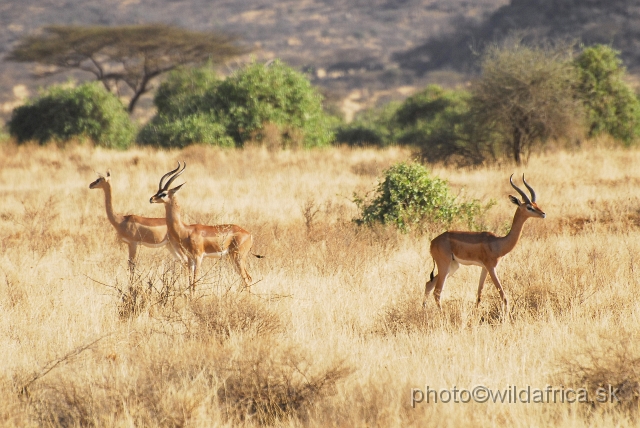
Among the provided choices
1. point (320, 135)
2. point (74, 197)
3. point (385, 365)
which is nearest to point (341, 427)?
point (385, 365)

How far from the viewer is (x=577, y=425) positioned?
3.98 m

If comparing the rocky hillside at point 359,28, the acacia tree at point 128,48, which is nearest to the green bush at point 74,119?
the acacia tree at point 128,48

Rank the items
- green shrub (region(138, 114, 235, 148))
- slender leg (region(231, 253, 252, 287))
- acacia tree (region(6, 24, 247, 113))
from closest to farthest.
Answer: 1. slender leg (region(231, 253, 252, 287))
2. green shrub (region(138, 114, 235, 148))
3. acacia tree (region(6, 24, 247, 113))

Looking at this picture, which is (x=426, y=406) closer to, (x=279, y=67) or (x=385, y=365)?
(x=385, y=365)

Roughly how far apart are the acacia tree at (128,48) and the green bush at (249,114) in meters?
11.0

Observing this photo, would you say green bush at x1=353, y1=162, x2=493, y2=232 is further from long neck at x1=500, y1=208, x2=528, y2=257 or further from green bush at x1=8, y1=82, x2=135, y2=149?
green bush at x1=8, y1=82, x2=135, y2=149

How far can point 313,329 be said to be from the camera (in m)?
5.61

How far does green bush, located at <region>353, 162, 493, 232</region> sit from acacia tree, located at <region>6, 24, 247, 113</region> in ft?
84.8

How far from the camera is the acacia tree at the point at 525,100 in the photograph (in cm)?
1838

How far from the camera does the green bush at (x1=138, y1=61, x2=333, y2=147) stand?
69.9ft

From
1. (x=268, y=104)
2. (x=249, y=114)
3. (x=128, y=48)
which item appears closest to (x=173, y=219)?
A: (x=249, y=114)

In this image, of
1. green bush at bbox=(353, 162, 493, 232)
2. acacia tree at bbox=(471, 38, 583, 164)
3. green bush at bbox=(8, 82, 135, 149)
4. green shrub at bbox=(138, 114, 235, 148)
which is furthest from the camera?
Result: green bush at bbox=(8, 82, 135, 149)

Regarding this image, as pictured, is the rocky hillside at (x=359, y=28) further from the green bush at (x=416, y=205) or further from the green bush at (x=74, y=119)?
the green bush at (x=416, y=205)

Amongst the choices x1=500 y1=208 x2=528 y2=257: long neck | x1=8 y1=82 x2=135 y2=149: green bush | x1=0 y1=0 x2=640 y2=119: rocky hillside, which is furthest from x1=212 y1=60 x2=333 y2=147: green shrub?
x1=500 y1=208 x2=528 y2=257: long neck
